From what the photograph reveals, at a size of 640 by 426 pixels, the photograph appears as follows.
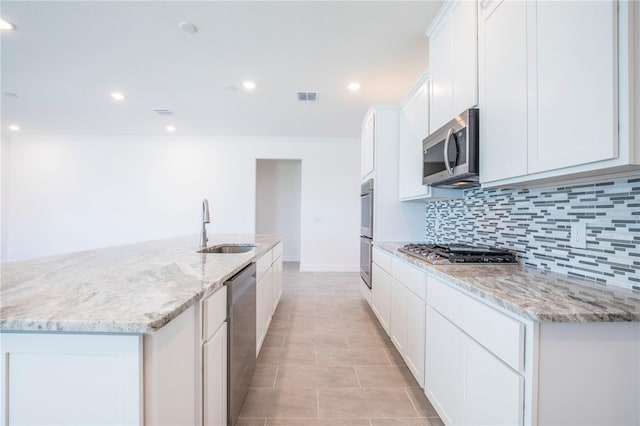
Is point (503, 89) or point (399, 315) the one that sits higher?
point (503, 89)

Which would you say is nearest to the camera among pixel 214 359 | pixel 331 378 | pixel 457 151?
pixel 214 359

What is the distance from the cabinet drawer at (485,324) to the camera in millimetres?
915

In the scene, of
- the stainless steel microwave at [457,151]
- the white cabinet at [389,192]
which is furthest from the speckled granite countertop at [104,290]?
the white cabinet at [389,192]

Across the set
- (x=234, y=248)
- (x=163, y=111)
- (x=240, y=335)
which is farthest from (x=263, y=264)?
(x=163, y=111)

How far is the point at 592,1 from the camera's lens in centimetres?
94

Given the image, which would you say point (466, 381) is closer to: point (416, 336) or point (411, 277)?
point (416, 336)

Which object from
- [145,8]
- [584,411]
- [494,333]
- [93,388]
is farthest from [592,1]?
[145,8]

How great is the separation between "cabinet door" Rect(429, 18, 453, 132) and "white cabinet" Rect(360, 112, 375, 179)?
3.22 feet

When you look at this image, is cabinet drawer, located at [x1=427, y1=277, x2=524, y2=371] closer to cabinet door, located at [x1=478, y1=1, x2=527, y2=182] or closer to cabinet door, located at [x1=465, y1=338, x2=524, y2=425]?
cabinet door, located at [x1=465, y1=338, x2=524, y2=425]

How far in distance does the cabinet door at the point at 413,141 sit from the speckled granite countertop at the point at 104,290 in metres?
1.73

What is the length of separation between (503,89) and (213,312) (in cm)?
174

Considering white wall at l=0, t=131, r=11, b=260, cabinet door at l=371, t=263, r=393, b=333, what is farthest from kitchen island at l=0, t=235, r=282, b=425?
white wall at l=0, t=131, r=11, b=260

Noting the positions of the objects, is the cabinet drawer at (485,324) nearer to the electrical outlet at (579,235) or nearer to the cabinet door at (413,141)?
the electrical outlet at (579,235)

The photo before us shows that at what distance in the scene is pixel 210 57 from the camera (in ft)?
9.12
